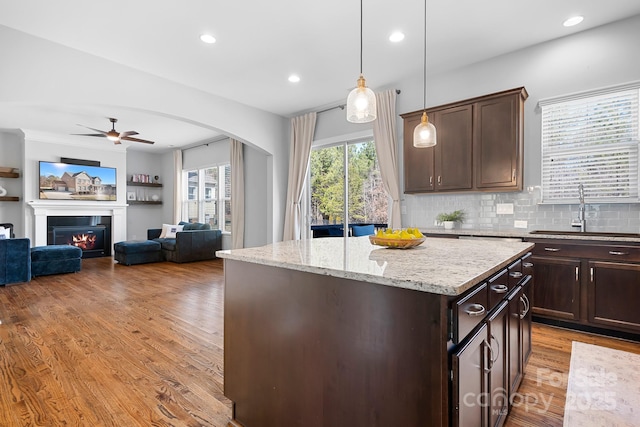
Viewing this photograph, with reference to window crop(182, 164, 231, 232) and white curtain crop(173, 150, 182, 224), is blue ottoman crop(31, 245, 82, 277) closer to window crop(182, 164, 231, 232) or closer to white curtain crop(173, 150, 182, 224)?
window crop(182, 164, 231, 232)

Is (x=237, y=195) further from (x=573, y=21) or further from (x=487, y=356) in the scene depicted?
(x=487, y=356)

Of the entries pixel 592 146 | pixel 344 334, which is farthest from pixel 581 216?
pixel 344 334

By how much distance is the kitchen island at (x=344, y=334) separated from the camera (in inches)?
40.5

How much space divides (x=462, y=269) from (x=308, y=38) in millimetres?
3232

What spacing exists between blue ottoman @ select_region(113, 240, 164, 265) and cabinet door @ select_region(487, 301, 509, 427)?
7.08 meters

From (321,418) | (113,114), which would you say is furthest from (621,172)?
(113,114)

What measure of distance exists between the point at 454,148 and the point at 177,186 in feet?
25.0

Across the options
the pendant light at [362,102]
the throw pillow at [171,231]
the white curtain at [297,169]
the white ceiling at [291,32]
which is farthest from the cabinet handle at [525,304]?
the throw pillow at [171,231]

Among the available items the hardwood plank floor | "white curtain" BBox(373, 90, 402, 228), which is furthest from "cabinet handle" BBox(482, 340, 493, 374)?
"white curtain" BBox(373, 90, 402, 228)

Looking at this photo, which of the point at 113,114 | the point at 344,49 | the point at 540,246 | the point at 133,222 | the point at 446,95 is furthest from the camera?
the point at 133,222

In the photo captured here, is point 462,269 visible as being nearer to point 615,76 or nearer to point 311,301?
point 311,301

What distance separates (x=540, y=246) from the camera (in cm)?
311

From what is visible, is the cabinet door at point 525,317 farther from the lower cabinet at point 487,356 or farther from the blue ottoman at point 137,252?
the blue ottoman at point 137,252

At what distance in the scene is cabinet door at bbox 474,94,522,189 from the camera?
347 cm
